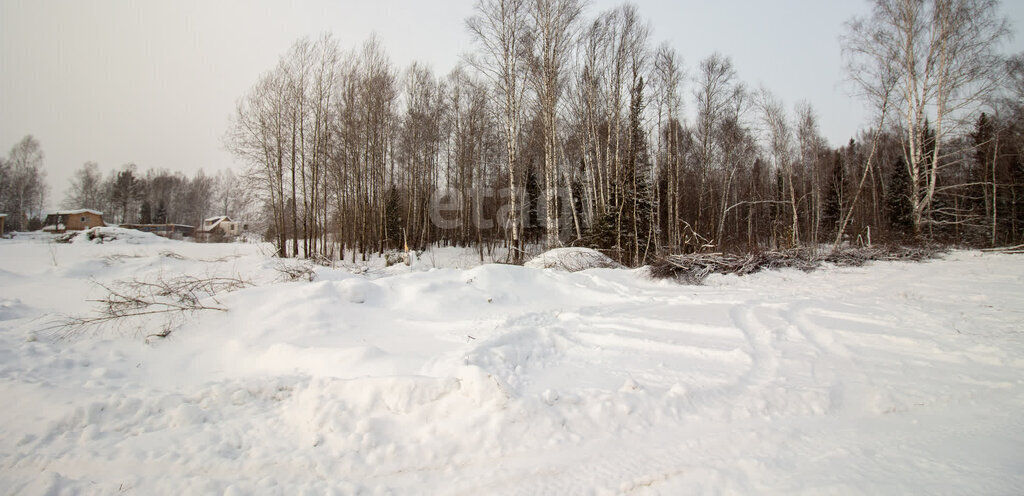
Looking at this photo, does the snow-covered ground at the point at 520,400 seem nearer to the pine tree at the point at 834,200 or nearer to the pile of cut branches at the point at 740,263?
the pile of cut branches at the point at 740,263

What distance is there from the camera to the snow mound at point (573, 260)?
10656 mm

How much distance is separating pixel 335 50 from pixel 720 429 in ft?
72.6

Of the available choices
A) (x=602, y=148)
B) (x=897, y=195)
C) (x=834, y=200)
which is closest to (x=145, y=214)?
(x=602, y=148)

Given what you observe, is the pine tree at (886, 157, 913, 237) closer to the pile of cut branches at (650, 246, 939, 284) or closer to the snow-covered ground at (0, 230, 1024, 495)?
the pile of cut branches at (650, 246, 939, 284)

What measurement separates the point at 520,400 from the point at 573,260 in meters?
8.02

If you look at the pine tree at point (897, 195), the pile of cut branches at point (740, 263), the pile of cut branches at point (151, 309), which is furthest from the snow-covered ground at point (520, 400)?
the pine tree at point (897, 195)

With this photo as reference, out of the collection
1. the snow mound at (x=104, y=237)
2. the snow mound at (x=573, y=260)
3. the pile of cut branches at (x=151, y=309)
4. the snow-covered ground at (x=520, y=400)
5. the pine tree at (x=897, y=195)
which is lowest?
the snow-covered ground at (x=520, y=400)

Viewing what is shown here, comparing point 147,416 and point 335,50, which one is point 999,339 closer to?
point 147,416

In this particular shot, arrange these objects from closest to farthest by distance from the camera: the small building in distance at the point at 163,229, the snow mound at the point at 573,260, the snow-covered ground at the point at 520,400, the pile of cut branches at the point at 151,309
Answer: the snow-covered ground at the point at 520,400 < the pile of cut branches at the point at 151,309 < the snow mound at the point at 573,260 < the small building in distance at the point at 163,229

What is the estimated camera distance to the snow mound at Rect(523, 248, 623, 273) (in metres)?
10.7

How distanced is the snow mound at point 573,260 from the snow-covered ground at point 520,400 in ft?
15.8

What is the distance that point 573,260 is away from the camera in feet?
35.6

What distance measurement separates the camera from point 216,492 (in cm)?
221

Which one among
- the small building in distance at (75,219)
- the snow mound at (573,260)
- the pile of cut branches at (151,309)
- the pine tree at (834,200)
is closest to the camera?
the pile of cut branches at (151,309)
